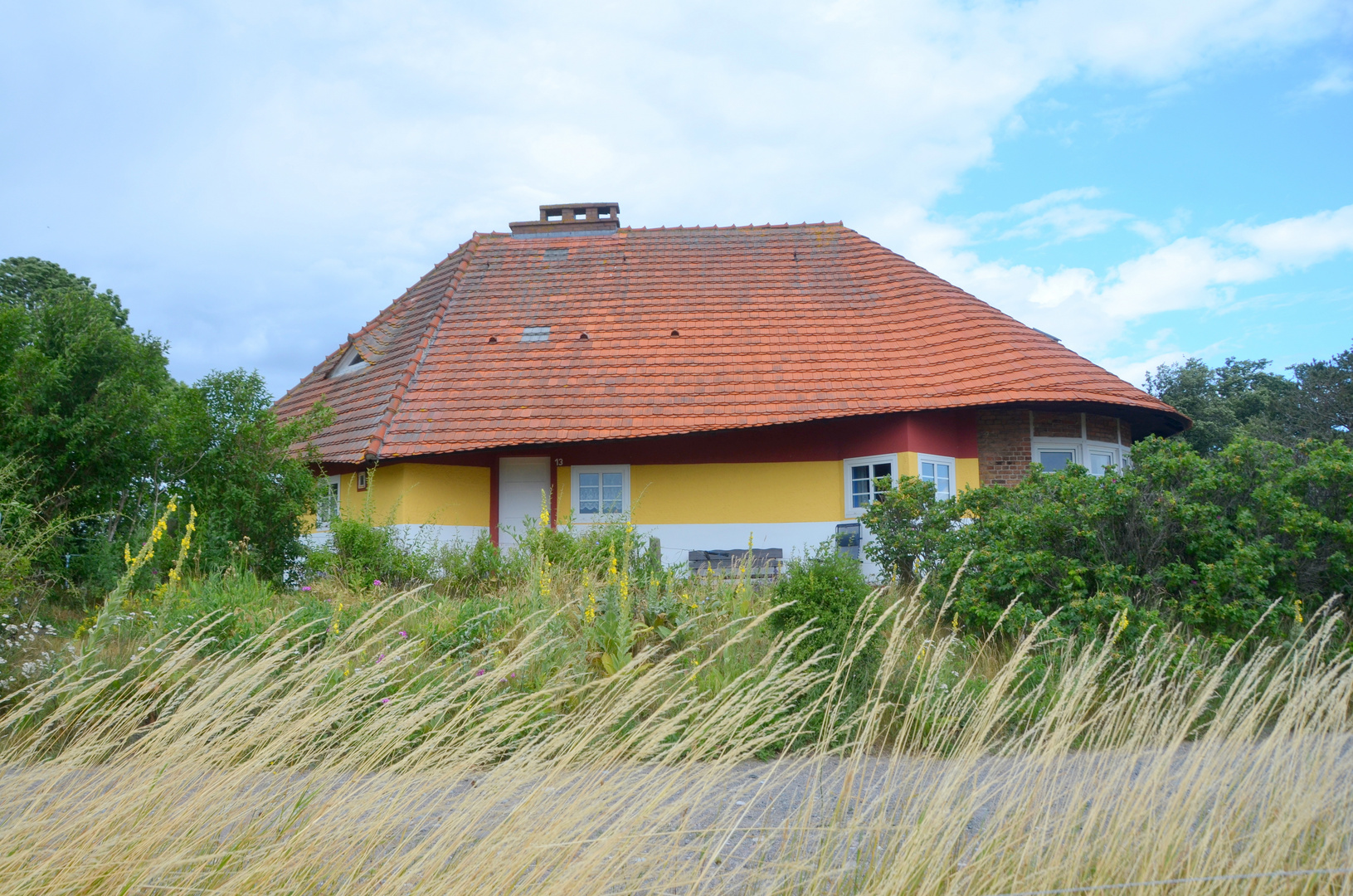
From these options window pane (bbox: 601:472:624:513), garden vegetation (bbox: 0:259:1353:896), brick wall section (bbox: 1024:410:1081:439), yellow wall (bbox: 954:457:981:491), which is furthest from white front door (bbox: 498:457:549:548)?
brick wall section (bbox: 1024:410:1081:439)

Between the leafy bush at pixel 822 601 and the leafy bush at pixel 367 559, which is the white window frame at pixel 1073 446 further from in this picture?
the leafy bush at pixel 367 559

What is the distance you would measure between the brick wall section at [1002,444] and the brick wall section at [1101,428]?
54.2 inches

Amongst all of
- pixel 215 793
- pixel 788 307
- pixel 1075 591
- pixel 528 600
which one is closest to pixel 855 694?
pixel 1075 591

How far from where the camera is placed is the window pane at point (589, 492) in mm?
14609

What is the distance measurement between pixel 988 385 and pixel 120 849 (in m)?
13.2

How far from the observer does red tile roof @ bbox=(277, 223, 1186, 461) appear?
45.3ft

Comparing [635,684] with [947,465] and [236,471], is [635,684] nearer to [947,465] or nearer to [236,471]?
[236,471]

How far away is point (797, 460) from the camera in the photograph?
566 inches

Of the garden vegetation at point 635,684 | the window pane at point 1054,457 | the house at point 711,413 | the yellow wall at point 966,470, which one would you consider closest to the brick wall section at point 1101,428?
the house at point 711,413

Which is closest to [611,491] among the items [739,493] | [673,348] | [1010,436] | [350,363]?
[739,493]

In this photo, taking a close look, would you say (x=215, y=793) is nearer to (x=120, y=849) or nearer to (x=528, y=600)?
(x=120, y=849)

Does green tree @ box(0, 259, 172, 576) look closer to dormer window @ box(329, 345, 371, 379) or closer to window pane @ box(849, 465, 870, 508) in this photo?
dormer window @ box(329, 345, 371, 379)

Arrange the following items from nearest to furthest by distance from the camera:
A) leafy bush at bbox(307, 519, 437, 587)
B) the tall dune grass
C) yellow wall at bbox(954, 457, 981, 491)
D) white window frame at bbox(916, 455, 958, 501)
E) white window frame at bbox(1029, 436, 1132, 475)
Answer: the tall dune grass < leafy bush at bbox(307, 519, 437, 587) < white window frame at bbox(916, 455, 958, 501) < yellow wall at bbox(954, 457, 981, 491) < white window frame at bbox(1029, 436, 1132, 475)

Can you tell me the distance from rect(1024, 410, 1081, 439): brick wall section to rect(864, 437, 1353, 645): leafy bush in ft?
23.7
